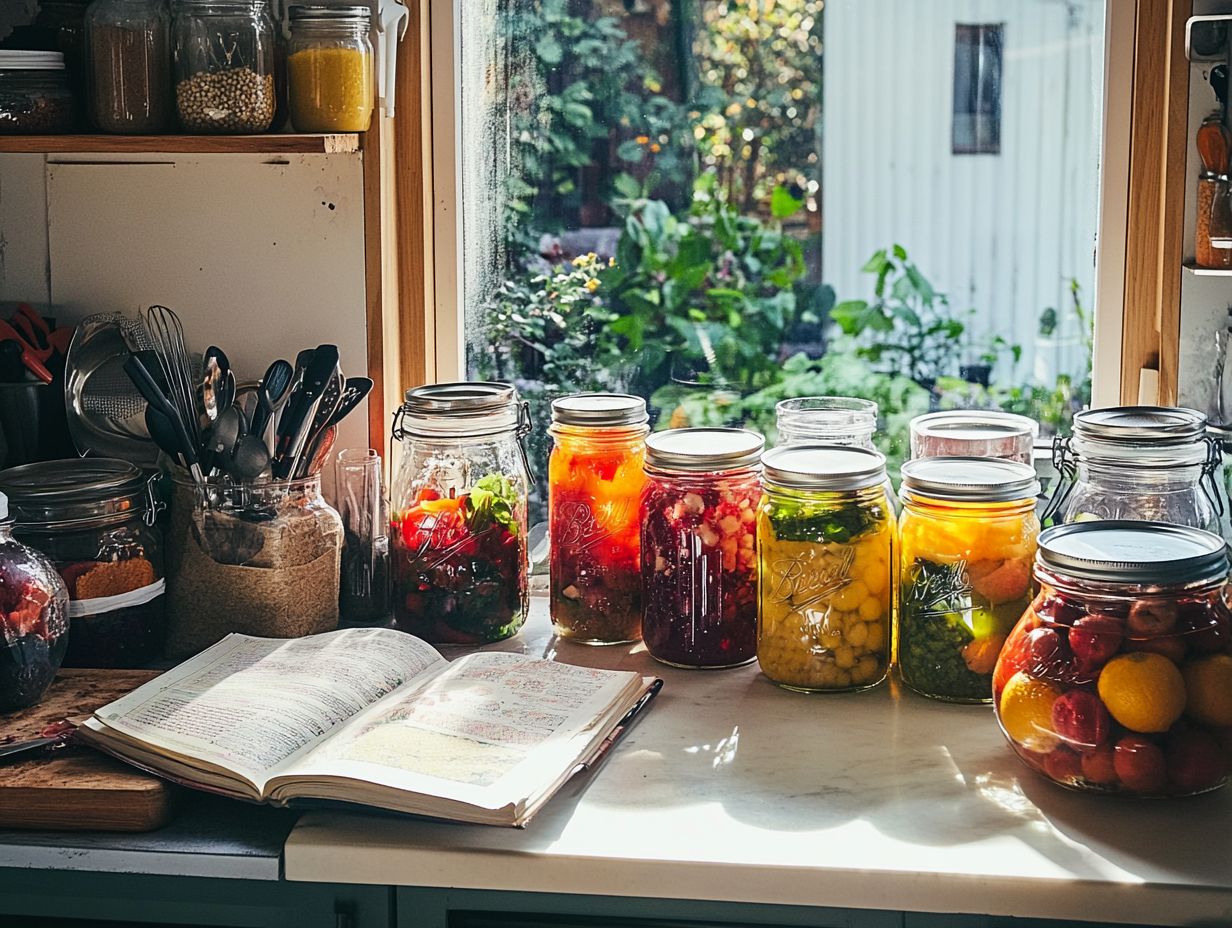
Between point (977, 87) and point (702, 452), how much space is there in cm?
66

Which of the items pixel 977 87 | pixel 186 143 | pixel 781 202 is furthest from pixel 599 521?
pixel 977 87

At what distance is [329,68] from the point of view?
5.43 feet

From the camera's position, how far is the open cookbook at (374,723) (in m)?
1.19

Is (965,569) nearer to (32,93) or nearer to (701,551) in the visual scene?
(701,551)

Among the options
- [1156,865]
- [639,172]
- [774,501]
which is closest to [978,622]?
[774,501]

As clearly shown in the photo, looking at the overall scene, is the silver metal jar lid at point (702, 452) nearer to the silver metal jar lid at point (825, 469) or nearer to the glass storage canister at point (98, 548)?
the silver metal jar lid at point (825, 469)

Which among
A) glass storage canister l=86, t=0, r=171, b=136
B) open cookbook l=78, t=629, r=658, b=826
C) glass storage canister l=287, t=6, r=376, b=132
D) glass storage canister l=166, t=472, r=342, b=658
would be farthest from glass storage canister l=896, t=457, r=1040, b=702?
glass storage canister l=86, t=0, r=171, b=136

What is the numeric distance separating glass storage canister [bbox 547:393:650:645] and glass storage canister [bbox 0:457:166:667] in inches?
18.9

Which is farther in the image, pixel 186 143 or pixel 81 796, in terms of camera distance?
pixel 186 143

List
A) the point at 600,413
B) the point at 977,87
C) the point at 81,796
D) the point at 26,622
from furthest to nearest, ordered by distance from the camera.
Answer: the point at 977,87 → the point at 600,413 → the point at 26,622 → the point at 81,796

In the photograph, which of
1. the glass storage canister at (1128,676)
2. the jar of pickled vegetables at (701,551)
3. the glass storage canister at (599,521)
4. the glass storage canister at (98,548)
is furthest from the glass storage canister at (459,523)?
the glass storage canister at (1128,676)

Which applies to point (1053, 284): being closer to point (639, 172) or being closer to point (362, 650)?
point (639, 172)

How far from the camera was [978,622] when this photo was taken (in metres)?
1.43

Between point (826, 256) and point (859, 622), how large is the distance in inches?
24.7
